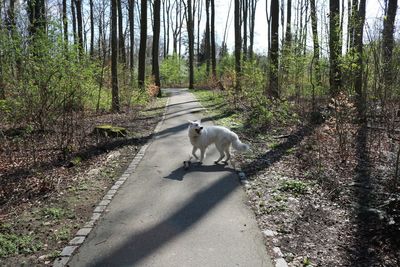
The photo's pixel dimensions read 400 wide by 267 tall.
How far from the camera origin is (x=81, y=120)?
9812mm

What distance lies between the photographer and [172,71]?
53625mm

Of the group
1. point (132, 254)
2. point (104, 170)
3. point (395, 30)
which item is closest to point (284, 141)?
point (395, 30)

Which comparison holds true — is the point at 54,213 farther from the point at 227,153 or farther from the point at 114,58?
the point at 114,58

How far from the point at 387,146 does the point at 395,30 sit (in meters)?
3.08

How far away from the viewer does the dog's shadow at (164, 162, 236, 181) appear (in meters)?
A: 8.09

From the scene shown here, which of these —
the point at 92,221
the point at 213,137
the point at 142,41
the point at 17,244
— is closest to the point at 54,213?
the point at 92,221

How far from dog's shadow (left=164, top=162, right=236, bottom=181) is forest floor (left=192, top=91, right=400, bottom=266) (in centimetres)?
46

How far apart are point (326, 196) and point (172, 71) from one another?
48408 mm

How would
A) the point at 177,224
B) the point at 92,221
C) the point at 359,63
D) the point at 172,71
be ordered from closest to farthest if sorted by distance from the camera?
the point at 177,224
the point at 92,221
the point at 359,63
the point at 172,71

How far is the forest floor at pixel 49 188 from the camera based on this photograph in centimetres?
491

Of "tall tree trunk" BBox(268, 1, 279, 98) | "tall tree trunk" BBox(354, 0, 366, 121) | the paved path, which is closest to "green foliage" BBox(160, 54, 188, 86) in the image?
"tall tree trunk" BBox(268, 1, 279, 98)

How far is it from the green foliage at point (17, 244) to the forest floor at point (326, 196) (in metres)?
3.14

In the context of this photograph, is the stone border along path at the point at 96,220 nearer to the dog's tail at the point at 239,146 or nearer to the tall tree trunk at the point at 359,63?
the dog's tail at the point at 239,146

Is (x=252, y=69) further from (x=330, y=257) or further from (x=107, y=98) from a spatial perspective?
(x=330, y=257)
